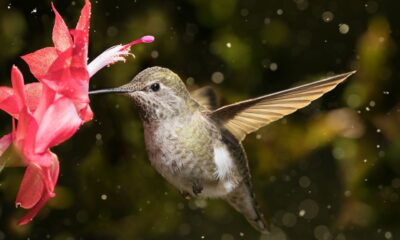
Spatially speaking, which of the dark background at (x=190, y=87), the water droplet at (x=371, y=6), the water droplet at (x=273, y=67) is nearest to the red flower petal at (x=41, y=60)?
the dark background at (x=190, y=87)

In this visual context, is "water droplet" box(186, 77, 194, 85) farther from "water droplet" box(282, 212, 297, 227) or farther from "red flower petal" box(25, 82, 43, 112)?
"red flower petal" box(25, 82, 43, 112)

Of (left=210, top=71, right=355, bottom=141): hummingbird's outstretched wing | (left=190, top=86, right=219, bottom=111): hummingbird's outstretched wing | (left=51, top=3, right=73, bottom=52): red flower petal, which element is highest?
(left=51, top=3, right=73, bottom=52): red flower petal

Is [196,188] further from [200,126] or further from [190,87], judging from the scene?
[190,87]

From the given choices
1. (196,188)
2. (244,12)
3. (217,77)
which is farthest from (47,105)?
(244,12)

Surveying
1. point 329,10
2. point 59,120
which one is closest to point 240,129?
point 59,120

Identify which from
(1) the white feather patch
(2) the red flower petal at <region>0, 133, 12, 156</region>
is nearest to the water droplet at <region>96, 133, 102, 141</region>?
(1) the white feather patch

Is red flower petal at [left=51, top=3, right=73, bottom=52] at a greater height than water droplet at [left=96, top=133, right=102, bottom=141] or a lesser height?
greater
